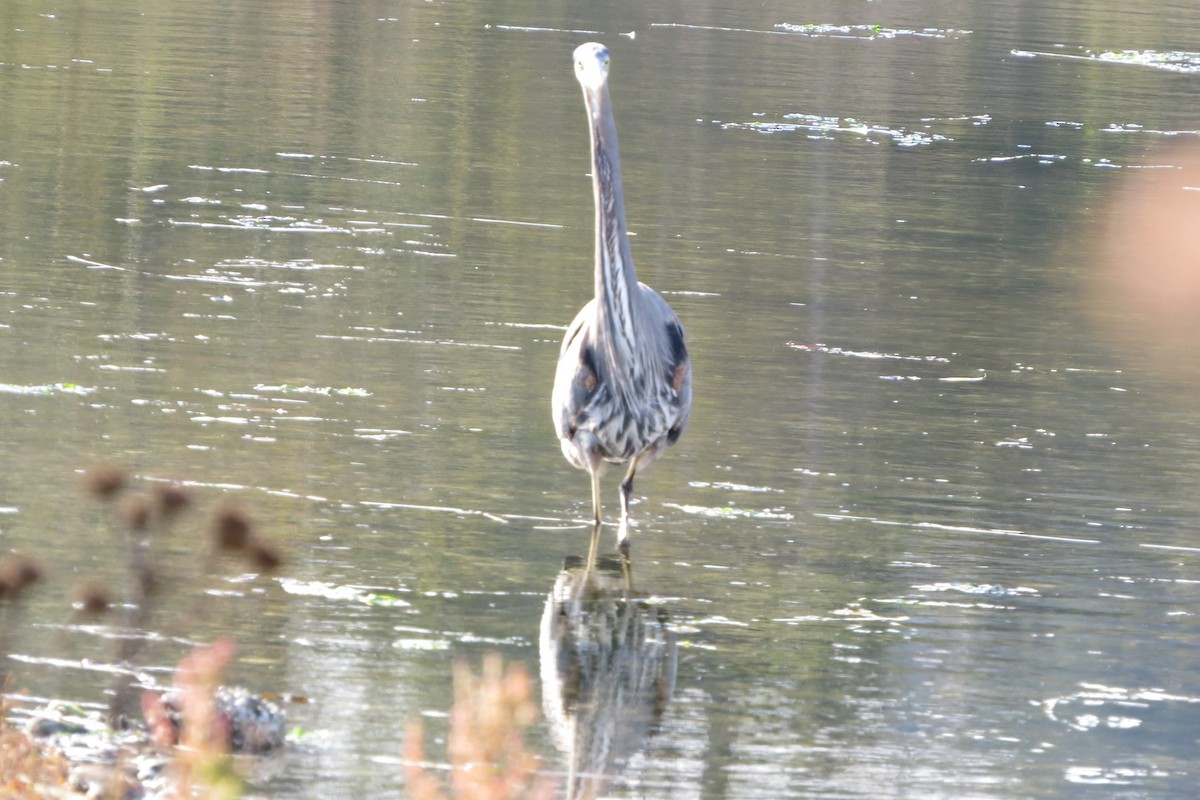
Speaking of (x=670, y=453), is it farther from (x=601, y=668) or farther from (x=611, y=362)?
(x=601, y=668)

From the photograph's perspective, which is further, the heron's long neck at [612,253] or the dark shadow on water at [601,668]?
the heron's long neck at [612,253]

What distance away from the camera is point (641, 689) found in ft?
21.8

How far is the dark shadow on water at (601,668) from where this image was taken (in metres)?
6.08

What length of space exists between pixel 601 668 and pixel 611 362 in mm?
1659

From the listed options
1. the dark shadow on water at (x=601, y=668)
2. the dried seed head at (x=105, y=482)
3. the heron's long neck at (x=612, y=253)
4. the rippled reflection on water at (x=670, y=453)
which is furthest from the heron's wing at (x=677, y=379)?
the dried seed head at (x=105, y=482)

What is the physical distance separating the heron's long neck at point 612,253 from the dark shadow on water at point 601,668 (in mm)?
957

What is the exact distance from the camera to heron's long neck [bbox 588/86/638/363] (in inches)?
315

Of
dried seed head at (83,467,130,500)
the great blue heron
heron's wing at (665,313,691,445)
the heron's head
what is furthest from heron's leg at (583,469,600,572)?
dried seed head at (83,467,130,500)

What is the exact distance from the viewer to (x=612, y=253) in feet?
26.3

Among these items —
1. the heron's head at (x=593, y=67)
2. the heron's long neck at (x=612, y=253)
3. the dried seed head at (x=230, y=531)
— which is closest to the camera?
the dried seed head at (x=230, y=531)

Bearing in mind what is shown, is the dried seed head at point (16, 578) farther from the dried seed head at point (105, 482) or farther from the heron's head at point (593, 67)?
the heron's head at point (593, 67)

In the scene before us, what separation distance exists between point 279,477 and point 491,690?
5568mm

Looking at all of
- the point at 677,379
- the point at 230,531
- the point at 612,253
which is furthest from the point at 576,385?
the point at 230,531

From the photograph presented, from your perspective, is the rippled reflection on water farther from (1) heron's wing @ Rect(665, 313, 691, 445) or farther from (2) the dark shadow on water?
(1) heron's wing @ Rect(665, 313, 691, 445)
